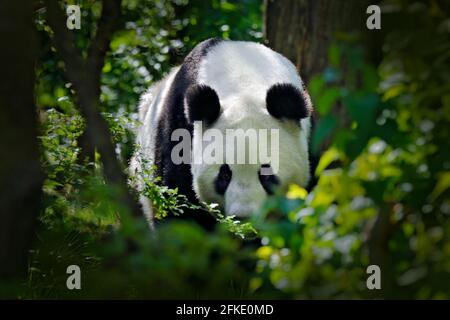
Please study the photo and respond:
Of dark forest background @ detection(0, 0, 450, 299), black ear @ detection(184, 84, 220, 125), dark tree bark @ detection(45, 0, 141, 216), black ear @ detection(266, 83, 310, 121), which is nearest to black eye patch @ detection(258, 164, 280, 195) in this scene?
black ear @ detection(266, 83, 310, 121)

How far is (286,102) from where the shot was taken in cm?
509

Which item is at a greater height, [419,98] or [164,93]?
[164,93]

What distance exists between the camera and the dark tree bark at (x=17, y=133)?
3.15 meters

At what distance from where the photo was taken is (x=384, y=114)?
2941mm

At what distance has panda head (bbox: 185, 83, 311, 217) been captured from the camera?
504 cm

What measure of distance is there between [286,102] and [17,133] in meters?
2.27

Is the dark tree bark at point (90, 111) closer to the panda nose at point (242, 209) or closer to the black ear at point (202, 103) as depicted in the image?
the panda nose at point (242, 209)

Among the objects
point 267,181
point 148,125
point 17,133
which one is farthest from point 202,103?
point 17,133

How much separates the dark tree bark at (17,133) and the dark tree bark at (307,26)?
341 centimetres

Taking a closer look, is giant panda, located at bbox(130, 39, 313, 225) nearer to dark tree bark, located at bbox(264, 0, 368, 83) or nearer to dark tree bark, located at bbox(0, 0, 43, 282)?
dark tree bark, located at bbox(264, 0, 368, 83)

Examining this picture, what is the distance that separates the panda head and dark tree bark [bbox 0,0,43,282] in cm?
187
